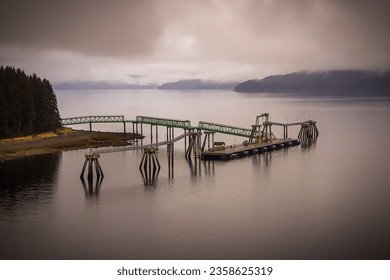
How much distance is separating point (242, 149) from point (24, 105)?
1755 cm

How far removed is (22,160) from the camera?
3412 centimetres

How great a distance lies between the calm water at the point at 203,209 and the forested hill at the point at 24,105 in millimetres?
7270

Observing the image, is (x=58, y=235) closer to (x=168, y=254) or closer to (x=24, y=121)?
(x=168, y=254)

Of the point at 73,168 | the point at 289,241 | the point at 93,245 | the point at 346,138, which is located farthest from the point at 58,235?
the point at 346,138

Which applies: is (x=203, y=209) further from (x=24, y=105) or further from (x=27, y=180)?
(x=24, y=105)

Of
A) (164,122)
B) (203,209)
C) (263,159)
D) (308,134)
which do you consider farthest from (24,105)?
(203,209)

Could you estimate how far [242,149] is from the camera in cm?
3750

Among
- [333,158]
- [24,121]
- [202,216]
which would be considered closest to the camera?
[202,216]

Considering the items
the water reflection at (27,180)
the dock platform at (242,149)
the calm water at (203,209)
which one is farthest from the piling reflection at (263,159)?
the water reflection at (27,180)

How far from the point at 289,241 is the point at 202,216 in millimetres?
4057

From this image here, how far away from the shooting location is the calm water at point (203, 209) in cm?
1805

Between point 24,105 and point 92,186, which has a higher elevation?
point 24,105

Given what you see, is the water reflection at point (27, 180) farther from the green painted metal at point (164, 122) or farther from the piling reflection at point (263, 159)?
the piling reflection at point (263, 159)
